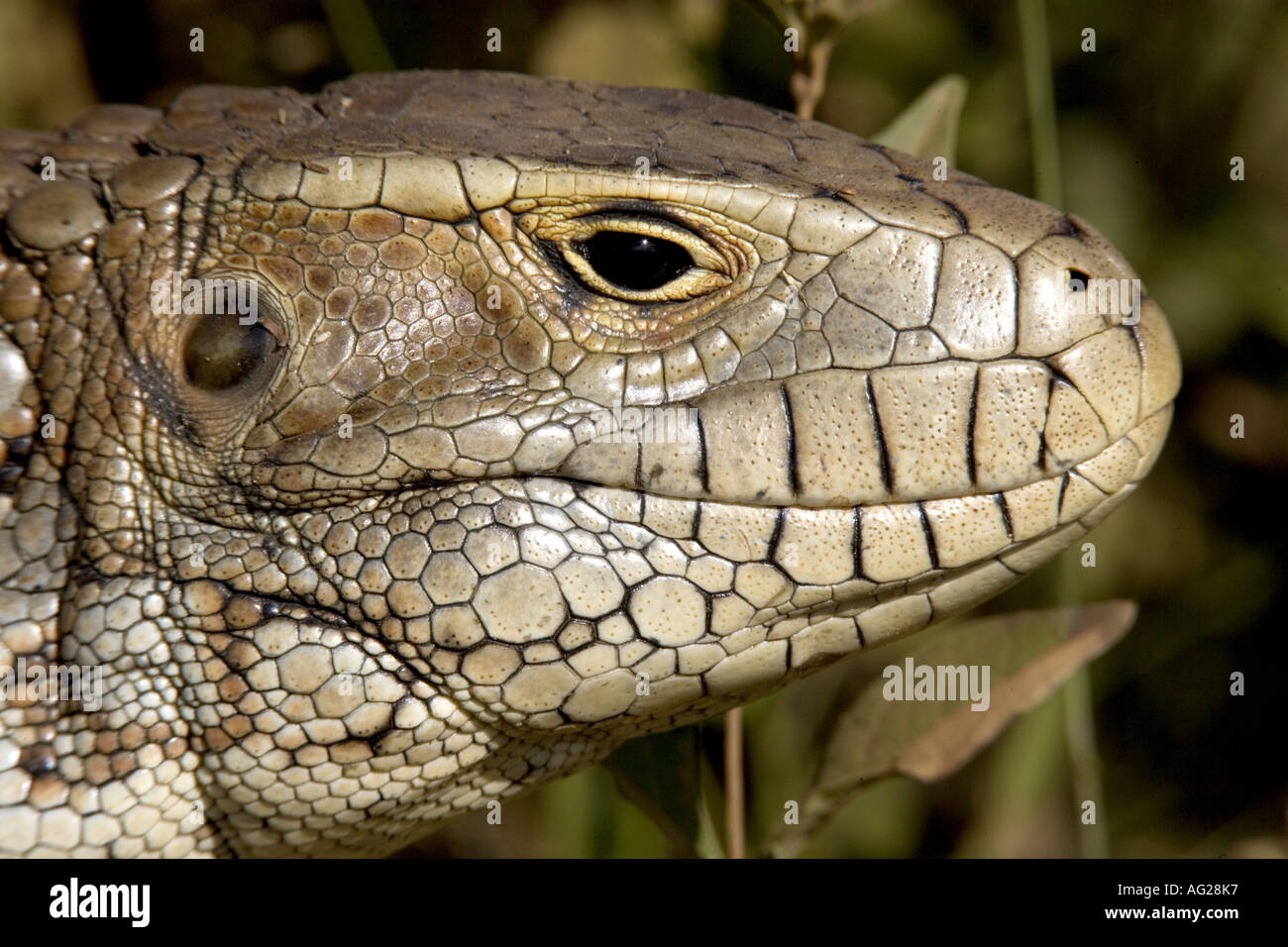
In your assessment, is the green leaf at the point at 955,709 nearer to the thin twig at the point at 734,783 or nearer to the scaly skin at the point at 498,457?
the thin twig at the point at 734,783

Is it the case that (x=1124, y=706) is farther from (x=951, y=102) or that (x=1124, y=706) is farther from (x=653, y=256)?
(x=653, y=256)

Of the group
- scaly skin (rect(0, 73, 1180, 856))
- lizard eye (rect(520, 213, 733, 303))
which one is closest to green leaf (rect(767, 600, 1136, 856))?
scaly skin (rect(0, 73, 1180, 856))

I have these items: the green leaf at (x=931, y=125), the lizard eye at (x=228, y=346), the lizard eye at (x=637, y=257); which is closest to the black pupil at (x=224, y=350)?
the lizard eye at (x=228, y=346)

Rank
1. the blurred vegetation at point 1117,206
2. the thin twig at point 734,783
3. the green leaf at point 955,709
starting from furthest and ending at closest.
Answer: the blurred vegetation at point 1117,206 → the thin twig at point 734,783 → the green leaf at point 955,709

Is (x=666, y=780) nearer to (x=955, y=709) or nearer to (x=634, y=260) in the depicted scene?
(x=955, y=709)

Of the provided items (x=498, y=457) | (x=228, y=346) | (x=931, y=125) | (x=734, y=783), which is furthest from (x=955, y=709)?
(x=228, y=346)
